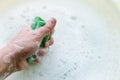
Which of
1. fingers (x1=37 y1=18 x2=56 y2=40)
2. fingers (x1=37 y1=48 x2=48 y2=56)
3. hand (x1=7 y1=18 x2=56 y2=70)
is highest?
fingers (x1=37 y1=18 x2=56 y2=40)

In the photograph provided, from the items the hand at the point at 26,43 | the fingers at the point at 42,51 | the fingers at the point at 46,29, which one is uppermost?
the fingers at the point at 46,29

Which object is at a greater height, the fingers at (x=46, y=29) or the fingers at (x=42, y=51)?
the fingers at (x=46, y=29)

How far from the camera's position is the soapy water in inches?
36.1

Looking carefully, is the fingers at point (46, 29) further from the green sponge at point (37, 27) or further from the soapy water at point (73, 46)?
the soapy water at point (73, 46)

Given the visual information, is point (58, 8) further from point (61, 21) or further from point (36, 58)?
point (36, 58)

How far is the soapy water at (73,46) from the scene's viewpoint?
3.01 ft

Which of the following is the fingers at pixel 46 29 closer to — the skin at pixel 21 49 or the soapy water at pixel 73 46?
the skin at pixel 21 49

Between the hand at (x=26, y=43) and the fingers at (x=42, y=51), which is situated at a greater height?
the hand at (x=26, y=43)

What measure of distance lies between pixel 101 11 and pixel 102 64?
238 millimetres

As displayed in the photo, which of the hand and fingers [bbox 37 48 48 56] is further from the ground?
the hand

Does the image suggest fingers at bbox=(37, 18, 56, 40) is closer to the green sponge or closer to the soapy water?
the green sponge

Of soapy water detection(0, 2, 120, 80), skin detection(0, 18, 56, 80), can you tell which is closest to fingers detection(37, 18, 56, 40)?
skin detection(0, 18, 56, 80)

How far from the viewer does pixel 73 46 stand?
3.18ft

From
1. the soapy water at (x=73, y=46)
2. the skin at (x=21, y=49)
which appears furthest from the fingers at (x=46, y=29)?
the soapy water at (x=73, y=46)
